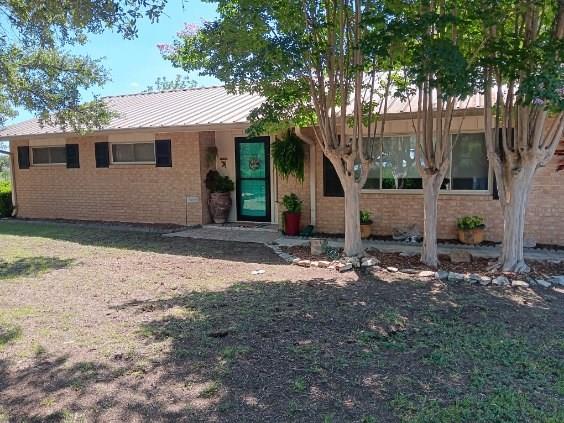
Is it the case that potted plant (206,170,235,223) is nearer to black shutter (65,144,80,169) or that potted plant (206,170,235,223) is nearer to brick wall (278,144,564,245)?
brick wall (278,144,564,245)

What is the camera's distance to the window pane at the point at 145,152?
1310 cm

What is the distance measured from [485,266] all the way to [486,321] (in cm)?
284

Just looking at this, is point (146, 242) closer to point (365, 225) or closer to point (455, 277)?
point (365, 225)

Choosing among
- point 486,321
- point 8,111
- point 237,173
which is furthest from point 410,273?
point 8,111

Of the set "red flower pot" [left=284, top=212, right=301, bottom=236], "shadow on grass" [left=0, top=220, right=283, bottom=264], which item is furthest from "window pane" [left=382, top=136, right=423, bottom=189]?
"shadow on grass" [left=0, top=220, right=283, bottom=264]

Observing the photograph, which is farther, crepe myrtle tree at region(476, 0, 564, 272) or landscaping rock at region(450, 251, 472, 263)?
landscaping rock at region(450, 251, 472, 263)

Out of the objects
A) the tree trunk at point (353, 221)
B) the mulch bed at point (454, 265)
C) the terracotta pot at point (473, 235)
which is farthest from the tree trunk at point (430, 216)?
the terracotta pot at point (473, 235)

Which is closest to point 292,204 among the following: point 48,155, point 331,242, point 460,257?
point 331,242

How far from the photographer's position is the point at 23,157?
1512cm

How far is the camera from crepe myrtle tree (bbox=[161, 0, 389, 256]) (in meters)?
6.65

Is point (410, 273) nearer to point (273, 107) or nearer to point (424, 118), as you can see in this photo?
point (424, 118)

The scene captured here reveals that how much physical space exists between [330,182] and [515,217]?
415 centimetres

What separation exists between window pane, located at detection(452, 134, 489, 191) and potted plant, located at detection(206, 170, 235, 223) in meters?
5.42

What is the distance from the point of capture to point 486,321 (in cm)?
515
